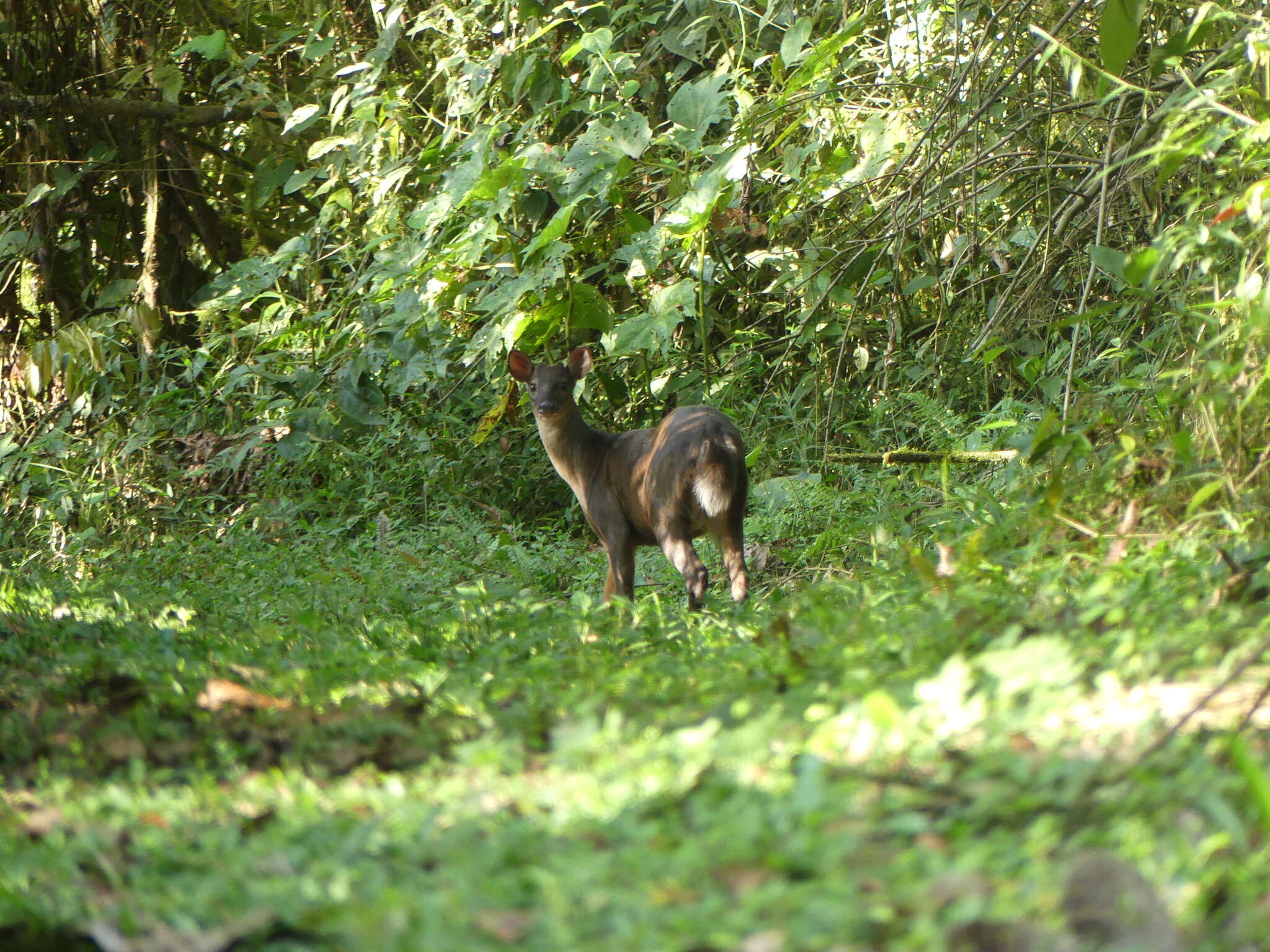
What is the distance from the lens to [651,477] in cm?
673

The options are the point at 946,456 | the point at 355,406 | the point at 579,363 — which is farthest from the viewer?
the point at 355,406

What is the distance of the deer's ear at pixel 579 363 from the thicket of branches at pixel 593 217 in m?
0.38

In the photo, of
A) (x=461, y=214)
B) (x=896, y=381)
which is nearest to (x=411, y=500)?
(x=461, y=214)

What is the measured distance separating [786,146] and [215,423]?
4578mm

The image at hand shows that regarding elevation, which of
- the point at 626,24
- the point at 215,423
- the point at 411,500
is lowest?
the point at 411,500

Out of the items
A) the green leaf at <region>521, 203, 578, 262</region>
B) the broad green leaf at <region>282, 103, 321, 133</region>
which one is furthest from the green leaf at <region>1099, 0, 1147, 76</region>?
the broad green leaf at <region>282, 103, 321, 133</region>

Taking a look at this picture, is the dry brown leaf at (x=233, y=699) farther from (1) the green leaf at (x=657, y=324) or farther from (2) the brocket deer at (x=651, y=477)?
(1) the green leaf at (x=657, y=324)

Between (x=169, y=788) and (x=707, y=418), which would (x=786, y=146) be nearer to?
(x=707, y=418)

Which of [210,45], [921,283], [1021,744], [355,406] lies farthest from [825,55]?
[1021,744]

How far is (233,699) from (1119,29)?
3430 millimetres

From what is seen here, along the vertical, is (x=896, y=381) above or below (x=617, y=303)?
below

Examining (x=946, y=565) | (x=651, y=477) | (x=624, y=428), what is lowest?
(x=624, y=428)

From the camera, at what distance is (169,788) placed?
2.78m

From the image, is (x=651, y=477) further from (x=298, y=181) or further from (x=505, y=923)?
(x=298, y=181)
